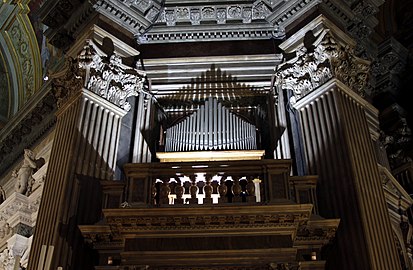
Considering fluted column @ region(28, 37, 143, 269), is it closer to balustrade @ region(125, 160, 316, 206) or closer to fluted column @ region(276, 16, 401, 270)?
balustrade @ region(125, 160, 316, 206)

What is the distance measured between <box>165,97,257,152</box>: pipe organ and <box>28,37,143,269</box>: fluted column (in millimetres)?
1009

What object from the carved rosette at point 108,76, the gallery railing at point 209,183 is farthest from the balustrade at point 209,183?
the carved rosette at point 108,76

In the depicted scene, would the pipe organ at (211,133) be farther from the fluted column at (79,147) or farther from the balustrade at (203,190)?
the balustrade at (203,190)

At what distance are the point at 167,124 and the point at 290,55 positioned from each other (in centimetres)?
256

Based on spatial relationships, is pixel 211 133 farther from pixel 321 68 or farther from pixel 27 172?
pixel 27 172

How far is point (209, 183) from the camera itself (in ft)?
26.4

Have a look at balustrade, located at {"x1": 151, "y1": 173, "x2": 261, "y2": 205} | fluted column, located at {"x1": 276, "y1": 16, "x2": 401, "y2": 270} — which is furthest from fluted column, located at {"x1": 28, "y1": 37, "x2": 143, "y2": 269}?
fluted column, located at {"x1": 276, "y1": 16, "x2": 401, "y2": 270}

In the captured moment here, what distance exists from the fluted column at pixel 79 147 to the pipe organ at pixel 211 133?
1.01m

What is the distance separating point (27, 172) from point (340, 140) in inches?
278

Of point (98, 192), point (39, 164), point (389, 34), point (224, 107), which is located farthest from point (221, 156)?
point (389, 34)

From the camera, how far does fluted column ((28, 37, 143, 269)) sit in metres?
8.27

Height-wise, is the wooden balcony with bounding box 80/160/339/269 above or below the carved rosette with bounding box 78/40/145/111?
below

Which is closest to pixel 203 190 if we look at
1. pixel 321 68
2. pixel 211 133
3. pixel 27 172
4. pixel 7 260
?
pixel 211 133

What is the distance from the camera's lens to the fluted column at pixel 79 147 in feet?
27.1
